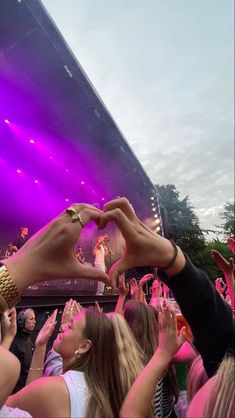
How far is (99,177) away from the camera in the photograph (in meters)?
10.8

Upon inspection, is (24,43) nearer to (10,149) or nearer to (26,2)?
(26,2)

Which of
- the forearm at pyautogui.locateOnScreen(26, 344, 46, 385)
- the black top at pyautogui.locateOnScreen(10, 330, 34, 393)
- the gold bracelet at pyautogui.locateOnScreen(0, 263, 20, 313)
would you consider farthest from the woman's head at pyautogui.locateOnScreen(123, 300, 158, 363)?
the gold bracelet at pyautogui.locateOnScreen(0, 263, 20, 313)

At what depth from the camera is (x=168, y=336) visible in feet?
4.05

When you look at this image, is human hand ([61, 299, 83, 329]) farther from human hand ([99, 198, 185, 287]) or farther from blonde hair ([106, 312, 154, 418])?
human hand ([99, 198, 185, 287])

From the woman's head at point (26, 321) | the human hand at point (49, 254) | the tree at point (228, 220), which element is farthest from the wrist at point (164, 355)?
the tree at point (228, 220)

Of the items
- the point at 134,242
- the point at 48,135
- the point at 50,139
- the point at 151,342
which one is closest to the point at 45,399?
the point at 134,242

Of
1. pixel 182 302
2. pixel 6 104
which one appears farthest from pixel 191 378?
pixel 6 104

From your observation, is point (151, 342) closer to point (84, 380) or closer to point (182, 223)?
point (84, 380)

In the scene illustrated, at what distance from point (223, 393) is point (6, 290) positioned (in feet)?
1.96

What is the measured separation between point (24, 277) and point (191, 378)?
871mm

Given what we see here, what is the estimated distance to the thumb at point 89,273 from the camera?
2.46ft

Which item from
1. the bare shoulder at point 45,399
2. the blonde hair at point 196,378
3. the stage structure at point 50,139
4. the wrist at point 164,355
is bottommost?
the bare shoulder at point 45,399

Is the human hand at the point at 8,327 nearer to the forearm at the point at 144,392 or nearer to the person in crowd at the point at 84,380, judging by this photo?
the person in crowd at the point at 84,380

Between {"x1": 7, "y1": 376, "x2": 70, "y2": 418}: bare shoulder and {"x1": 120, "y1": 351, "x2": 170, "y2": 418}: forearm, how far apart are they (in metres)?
0.25
